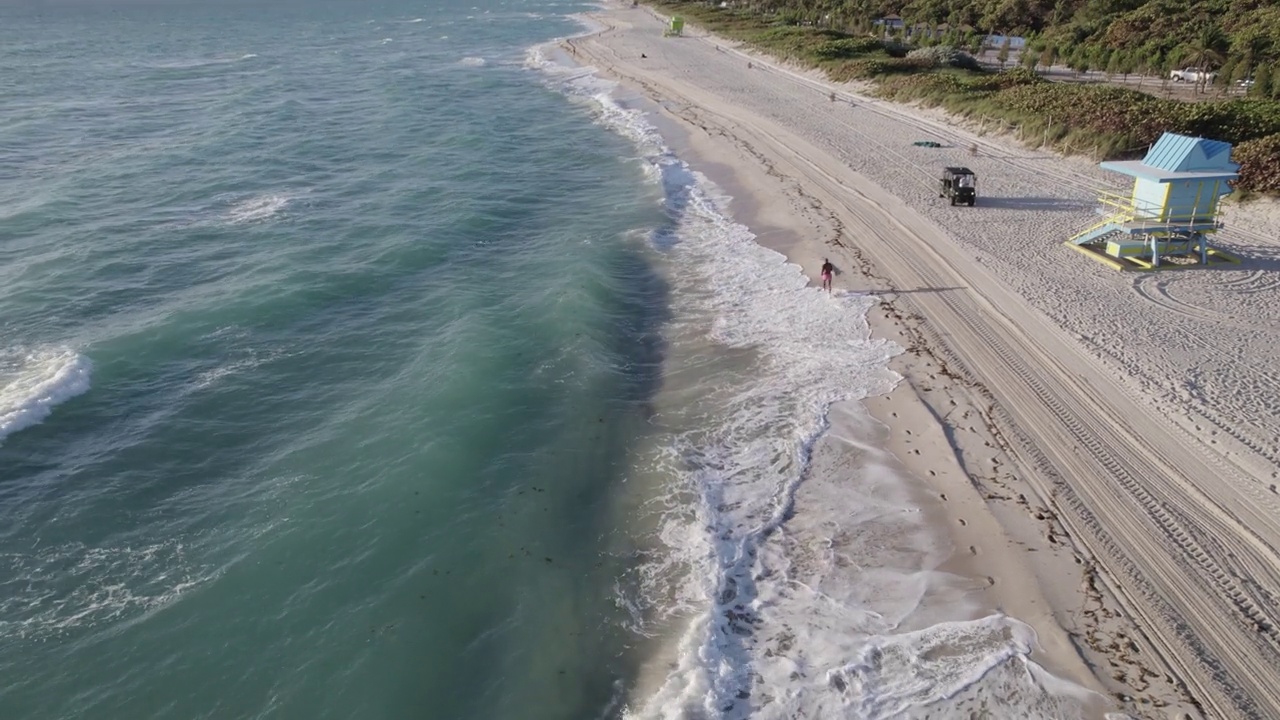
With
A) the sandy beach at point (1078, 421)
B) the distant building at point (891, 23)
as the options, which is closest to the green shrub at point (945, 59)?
the sandy beach at point (1078, 421)

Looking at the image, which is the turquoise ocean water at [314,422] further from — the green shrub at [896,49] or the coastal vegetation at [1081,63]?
the green shrub at [896,49]

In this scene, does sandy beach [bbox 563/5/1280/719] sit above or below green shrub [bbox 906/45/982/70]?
below

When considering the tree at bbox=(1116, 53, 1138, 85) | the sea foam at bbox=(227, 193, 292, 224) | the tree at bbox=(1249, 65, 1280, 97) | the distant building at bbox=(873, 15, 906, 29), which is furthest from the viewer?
the distant building at bbox=(873, 15, 906, 29)

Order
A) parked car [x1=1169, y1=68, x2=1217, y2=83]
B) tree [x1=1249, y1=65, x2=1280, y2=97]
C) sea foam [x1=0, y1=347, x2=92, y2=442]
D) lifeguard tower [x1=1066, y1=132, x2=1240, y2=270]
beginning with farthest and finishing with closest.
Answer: parked car [x1=1169, y1=68, x2=1217, y2=83]
tree [x1=1249, y1=65, x2=1280, y2=97]
lifeguard tower [x1=1066, y1=132, x2=1240, y2=270]
sea foam [x1=0, y1=347, x2=92, y2=442]

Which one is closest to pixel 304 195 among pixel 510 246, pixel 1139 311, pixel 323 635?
pixel 510 246

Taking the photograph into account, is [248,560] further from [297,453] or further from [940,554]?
[940,554]

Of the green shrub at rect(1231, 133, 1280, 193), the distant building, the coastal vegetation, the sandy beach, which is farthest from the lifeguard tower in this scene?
the distant building

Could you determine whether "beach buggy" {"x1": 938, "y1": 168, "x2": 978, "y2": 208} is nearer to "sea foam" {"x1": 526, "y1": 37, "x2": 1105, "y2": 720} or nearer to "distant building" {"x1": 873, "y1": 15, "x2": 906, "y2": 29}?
"sea foam" {"x1": 526, "y1": 37, "x2": 1105, "y2": 720}

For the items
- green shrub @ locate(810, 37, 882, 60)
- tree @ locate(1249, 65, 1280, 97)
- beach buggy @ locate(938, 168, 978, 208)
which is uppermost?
green shrub @ locate(810, 37, 882, 60)
